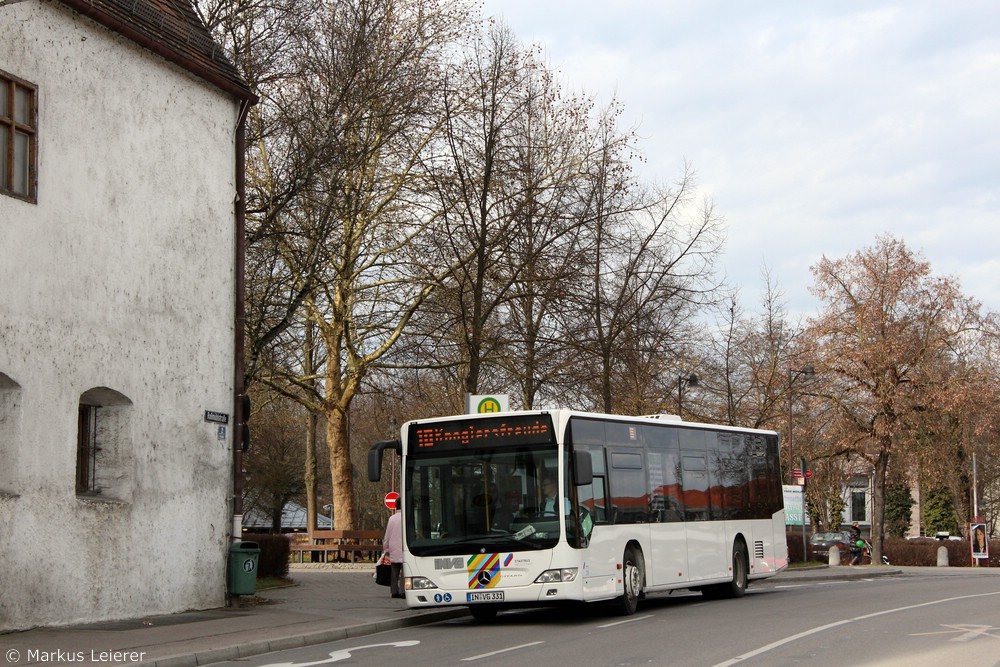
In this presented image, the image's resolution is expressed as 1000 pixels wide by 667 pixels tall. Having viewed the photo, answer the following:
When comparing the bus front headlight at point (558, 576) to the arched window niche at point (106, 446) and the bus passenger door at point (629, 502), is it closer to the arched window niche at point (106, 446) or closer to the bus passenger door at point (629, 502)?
the bus passenger door at point (629, 502)

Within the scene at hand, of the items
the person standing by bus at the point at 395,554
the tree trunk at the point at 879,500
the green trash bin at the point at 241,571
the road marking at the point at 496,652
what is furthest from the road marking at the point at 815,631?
the tree trunk at the point at 879,500

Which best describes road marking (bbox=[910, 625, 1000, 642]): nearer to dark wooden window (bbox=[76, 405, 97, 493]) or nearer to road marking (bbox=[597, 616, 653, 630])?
road marking (bbox=[597, 616, 653, 630])

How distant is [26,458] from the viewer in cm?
1565

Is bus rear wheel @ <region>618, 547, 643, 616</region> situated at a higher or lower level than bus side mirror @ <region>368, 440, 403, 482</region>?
lower

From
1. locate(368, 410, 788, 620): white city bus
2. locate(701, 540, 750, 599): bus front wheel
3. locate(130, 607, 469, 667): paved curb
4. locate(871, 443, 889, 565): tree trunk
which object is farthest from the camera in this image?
locate(871, 443, 889, 565): tree trunk

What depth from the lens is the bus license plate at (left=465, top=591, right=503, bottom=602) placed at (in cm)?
1686

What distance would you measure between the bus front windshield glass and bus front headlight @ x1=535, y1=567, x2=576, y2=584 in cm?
38

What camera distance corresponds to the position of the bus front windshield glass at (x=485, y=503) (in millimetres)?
17109

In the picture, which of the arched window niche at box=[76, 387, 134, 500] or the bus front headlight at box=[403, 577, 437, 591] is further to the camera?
the arched window niche at box=[76, 387, 134, 500]

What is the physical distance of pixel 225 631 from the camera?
16.0m

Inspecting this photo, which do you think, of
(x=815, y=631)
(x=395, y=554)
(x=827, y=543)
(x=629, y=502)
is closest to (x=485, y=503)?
(x=629, y=502)

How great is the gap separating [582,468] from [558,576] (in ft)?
5.06

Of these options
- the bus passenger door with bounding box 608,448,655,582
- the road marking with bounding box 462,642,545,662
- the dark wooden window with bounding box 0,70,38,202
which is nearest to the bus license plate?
the road marking with bounding box 462,642,545,662

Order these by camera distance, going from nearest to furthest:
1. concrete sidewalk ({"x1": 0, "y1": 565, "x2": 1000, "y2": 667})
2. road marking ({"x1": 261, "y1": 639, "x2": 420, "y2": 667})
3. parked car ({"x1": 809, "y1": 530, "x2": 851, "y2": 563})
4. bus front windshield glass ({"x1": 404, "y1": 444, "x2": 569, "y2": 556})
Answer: road marking ({"x1": 261, "y1": 639, "x2": 420, "y2": 667})
concrete sidewalk ({"x1": 0, "y1": 565, "x2": 1000, "y2": 667})
bus front windshield glass ({"x1": 404, "y1": 444, "x2": 569, "y2": 556})
parked car ({"x1": 809, "y1": 530, "x2": 851, "y2": 563})
